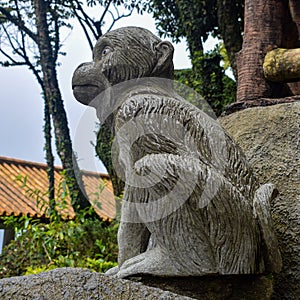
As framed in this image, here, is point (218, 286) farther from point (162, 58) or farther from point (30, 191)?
point (30, 191)

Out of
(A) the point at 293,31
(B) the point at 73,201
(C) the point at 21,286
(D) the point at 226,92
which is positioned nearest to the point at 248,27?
(A) the point at 293,31

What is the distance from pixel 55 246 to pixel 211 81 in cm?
309

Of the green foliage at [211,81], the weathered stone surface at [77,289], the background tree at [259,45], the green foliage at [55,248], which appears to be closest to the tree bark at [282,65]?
the background tree at [259,45]

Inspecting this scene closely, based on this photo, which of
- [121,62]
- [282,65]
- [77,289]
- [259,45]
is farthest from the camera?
[259,45]

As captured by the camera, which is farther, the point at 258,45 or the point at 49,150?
the point at 49,150

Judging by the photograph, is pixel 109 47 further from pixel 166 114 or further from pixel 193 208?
pixel 193 208

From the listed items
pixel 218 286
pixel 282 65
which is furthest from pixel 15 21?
pixel 218 286

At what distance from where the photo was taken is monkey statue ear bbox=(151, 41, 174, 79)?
1754mm

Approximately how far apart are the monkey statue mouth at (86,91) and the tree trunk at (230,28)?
3714mm

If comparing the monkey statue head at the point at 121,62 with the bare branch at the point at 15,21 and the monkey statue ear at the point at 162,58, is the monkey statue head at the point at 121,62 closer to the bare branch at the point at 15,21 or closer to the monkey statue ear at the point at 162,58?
the monkey statue ear at the point at 162,58

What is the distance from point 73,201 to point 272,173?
176 inches

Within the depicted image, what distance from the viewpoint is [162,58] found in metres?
1.76

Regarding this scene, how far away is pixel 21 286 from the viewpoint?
1305 mm

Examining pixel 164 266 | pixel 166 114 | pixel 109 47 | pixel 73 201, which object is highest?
pixel 109 47
